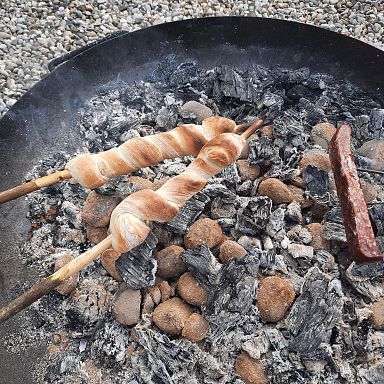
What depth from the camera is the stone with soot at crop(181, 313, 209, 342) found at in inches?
69.4

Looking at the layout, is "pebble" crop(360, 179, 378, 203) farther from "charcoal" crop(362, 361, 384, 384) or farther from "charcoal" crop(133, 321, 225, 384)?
"charcoal" crop(133, 321, 225, 384)

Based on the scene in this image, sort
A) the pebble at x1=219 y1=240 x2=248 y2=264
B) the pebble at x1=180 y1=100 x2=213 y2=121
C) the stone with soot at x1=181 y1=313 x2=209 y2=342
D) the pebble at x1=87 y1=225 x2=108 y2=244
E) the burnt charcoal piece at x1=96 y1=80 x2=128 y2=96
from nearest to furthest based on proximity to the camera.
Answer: the stone with soot at x1=181 y1=313 x2=209 y2=342 < the pebble at x1=219 y1=240 x2=248 y2=264 < the pebble at x1=87 y1=225 x2=108 y2=244 < the pebble at x1=180 y1=100 x2=213 y2=121 < the burnt charcoal piece at x1=96 y1=80 x2=128 y2=96

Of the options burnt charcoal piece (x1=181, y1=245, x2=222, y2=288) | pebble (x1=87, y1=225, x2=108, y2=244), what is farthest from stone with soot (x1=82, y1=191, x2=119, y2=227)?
burnt charcoal piece (x1=181, y1=245, x2=222, y2=288)

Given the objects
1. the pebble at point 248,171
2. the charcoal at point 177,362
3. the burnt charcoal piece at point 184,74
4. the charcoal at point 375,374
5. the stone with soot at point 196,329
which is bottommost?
the charcoal at point 177,362

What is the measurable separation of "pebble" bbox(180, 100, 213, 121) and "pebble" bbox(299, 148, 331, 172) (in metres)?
0.58

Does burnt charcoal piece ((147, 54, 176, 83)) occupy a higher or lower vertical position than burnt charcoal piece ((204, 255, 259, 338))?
higher

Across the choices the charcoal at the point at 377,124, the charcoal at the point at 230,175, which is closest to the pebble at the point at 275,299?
the charcoal at the point at 230,175

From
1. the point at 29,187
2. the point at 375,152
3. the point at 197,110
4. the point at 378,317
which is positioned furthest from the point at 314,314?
the point at 197,110

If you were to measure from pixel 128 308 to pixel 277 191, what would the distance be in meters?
0.77

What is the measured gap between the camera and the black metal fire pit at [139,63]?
7.79ft

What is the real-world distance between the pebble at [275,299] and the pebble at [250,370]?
155 mm

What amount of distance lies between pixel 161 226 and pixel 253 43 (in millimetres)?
1353

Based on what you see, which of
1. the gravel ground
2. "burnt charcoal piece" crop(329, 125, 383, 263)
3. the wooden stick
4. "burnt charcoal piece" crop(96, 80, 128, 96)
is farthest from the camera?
the gravel ground

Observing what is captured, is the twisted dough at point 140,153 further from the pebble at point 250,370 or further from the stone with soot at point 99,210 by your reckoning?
the pebble at point 250,370
